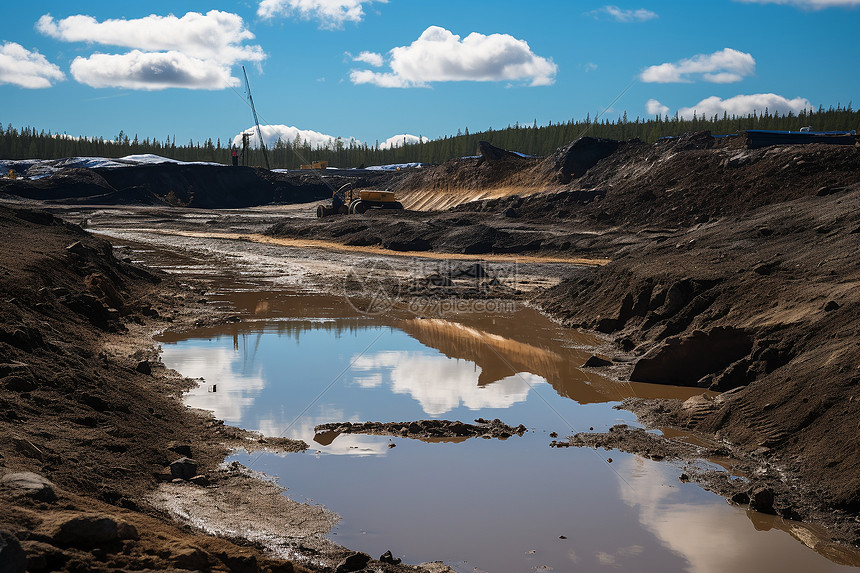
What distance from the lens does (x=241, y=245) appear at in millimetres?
36812

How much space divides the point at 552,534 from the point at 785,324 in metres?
6.10

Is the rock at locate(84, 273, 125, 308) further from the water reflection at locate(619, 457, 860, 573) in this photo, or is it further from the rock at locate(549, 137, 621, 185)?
the rock at locate(549, 137, 621, 185)

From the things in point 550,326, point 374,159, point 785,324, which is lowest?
point 550,326

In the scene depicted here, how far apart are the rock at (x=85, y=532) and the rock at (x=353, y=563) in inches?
65.6

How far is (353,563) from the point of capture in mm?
5641

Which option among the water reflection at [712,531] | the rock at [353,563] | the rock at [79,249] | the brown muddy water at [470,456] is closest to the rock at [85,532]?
the rock at [353,563]

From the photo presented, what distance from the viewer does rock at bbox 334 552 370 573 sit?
5598mm

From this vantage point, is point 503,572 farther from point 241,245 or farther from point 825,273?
point 241,245

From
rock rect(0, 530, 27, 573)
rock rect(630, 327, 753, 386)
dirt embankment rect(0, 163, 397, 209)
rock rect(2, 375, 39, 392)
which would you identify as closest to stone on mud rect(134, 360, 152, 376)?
rock rect(2, 375, 39, 392)

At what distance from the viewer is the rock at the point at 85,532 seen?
14.6ft

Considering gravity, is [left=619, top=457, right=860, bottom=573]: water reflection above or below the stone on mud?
below

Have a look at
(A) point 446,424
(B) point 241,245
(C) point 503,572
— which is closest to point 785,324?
(A) point 446,424

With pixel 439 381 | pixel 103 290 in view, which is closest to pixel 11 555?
pixel 439 381

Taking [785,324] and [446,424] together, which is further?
[785,324]
